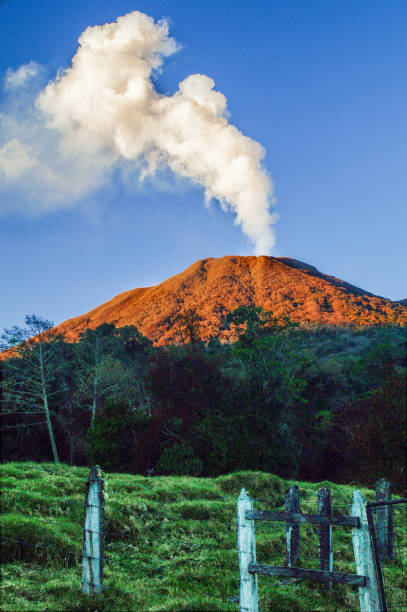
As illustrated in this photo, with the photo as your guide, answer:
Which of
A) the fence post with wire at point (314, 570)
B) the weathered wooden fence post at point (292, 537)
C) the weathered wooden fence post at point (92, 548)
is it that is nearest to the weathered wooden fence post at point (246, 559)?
the fence post with wire at point (314, 570)

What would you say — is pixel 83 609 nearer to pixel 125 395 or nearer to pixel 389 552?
pixel 389 552

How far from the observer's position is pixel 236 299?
4796 inches

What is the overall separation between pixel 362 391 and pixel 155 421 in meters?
23.7

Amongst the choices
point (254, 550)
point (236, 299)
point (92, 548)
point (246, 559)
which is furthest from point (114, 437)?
point (236, 299)

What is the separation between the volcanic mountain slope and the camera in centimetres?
9321

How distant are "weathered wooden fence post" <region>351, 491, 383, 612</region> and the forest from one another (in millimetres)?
23172

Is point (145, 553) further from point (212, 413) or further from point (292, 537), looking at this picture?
point (212, 413)

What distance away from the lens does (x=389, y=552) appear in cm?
1162

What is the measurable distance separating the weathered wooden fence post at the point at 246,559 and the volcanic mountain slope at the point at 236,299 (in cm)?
7257

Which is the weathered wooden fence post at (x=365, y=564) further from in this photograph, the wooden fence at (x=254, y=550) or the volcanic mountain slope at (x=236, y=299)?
the volcanic mountain slope at (x=236, y=299)

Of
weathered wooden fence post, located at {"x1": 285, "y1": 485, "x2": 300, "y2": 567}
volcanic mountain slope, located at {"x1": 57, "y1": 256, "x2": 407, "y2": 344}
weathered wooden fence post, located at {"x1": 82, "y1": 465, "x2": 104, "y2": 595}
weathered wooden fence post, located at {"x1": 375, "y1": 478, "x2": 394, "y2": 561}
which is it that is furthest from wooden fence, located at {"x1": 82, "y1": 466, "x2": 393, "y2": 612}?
volcanic mountain slope, located at {"x1": 57, "y1": 256, "x2": 407, "y2": 344}

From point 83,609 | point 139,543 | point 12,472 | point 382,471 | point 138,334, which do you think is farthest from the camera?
point 138,334

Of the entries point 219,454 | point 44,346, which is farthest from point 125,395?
point 219,454

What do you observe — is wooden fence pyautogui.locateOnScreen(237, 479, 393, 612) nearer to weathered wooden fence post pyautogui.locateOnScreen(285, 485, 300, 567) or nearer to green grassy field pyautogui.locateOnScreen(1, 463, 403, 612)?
green grassy field pyautogui.locateOnScreen(1, 463, 403, 612)
